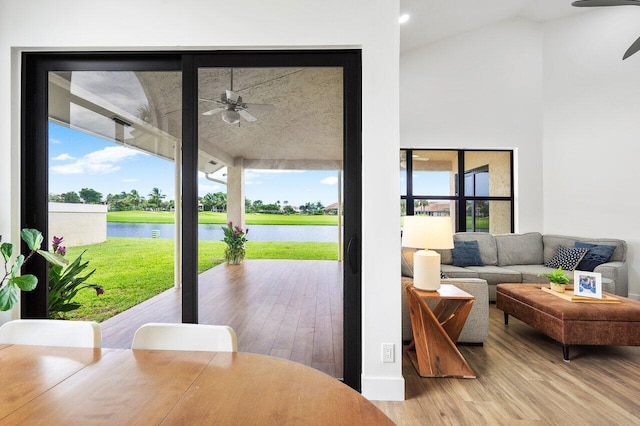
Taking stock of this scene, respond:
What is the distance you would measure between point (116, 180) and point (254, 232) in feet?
3.42

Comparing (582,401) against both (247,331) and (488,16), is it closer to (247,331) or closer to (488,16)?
(247,331)

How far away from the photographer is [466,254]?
4.57m

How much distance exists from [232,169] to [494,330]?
3.14 metres

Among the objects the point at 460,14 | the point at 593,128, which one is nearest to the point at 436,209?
the point at 593,128

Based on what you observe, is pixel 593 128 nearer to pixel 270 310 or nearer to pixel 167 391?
pixel 270 310

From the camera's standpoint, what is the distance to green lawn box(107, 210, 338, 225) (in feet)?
7.21

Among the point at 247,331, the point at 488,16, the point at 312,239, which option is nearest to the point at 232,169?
the point at 312,239

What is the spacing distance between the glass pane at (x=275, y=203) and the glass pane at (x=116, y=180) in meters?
0.28

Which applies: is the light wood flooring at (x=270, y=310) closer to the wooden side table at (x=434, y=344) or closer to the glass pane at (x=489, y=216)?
the wooden side table at (x=434, y=344)

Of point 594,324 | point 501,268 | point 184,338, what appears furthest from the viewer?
point 501,268

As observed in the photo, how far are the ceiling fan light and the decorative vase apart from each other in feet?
2.94

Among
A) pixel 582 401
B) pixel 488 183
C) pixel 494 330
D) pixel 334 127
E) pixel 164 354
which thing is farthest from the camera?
pixel 488 183

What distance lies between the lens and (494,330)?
3.33 meters

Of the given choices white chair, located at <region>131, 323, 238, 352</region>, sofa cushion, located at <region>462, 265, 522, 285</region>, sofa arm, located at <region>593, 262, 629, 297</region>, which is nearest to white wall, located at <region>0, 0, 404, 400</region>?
white chair, located at <region>131, 323, 238, 352</region>
